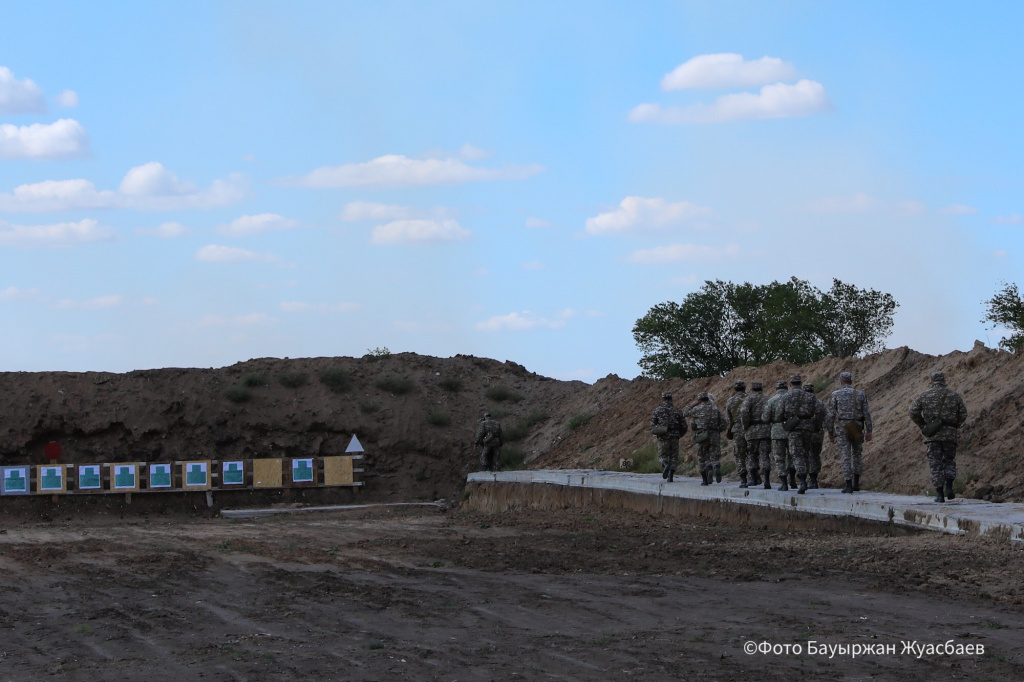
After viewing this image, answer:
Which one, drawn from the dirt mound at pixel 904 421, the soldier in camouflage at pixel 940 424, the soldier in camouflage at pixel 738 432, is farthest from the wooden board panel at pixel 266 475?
the soldier in camouflage at pixel 940 424

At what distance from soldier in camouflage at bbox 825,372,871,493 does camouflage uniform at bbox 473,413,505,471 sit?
15.7 m

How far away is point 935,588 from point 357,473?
88.4ft

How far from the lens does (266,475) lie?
114 feet

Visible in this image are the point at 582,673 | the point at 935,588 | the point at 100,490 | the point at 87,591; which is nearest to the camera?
the point at 582,673

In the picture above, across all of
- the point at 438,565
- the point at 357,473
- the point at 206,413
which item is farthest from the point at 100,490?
the point at 438,565

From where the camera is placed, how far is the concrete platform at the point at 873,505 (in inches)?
527

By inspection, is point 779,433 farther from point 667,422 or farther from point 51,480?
point 51,480

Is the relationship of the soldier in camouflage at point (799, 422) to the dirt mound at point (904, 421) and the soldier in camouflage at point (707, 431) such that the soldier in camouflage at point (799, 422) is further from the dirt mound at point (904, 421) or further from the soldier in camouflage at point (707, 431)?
the dirt mound at point (904, 421)

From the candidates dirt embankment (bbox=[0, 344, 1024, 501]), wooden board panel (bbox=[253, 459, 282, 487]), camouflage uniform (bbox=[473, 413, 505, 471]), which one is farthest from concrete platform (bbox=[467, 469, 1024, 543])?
wooden board panel (bbox=[253, 459, 282, 487])

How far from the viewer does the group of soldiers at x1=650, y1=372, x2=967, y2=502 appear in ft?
51.7

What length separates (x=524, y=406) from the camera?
41281 millimetres

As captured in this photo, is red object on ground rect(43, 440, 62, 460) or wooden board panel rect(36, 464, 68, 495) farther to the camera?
red object on ground rect(43, 440, 62, 460)

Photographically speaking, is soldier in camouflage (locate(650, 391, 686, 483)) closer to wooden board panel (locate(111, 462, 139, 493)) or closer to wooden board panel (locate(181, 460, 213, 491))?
wooden board panel (locate(181, 460, 213, 491))

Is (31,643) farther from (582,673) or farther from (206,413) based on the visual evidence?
(206,413)
